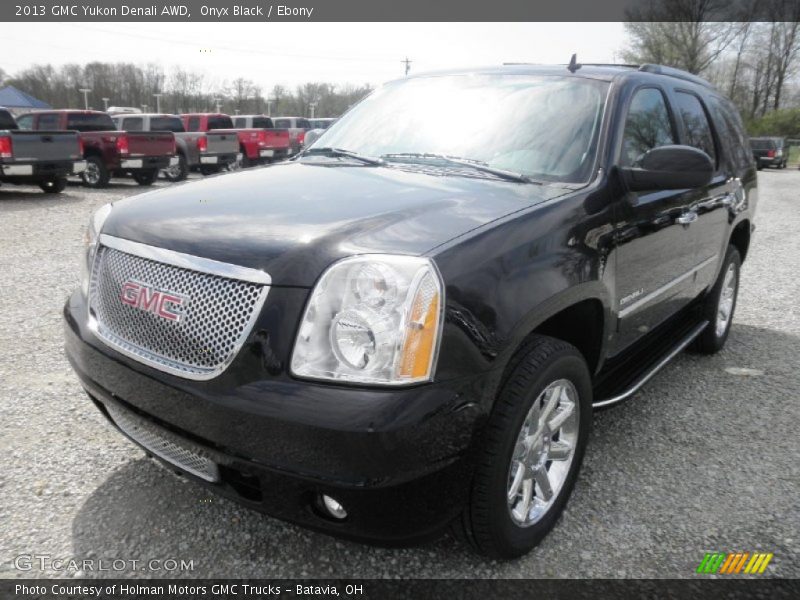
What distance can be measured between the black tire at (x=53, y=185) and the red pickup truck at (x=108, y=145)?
1107mm

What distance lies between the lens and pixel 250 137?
19.8 metres

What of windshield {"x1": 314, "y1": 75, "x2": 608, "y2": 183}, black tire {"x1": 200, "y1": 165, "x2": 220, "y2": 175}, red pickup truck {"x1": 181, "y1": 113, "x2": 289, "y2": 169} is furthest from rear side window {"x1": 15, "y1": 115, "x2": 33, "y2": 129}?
windshield {"x1": 314, "y1": 75, "x2": 608, "y2": 183}

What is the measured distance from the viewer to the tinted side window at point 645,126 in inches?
119

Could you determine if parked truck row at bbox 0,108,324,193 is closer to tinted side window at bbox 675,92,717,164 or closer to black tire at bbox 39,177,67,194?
black tire at bbox 39,177,67,194

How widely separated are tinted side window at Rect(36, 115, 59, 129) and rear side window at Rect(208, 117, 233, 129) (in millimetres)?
5337

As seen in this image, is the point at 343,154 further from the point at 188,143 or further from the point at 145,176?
the point at 188,143

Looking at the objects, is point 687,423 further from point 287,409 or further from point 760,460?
point 287,409

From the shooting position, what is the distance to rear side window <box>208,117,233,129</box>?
2028 cm

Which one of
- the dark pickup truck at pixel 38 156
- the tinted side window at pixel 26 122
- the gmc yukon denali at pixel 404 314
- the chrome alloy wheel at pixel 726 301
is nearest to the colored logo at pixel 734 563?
the gmc yukon denali at pixel 404 314

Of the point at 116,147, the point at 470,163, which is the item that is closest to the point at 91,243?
the point at 470,163

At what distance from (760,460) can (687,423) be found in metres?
0.46

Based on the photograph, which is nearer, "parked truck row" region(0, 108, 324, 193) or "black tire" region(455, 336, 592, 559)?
"black tire" region(455, 336, 592, 559)

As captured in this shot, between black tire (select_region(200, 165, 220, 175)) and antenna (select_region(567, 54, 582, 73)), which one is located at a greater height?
antenna (select_region(567, 54, 582, 73))

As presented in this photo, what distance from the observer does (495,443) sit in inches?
80.3
